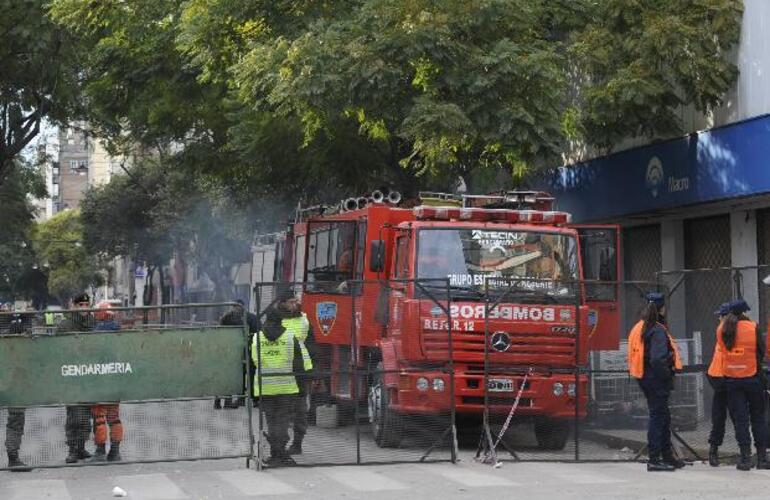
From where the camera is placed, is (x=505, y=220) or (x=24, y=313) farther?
(x=505, y=220)

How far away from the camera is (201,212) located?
4772 cm

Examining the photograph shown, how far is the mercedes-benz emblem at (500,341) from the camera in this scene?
1406cm

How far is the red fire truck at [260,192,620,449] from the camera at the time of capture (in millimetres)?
13977

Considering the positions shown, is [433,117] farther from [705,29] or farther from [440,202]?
[705,29]

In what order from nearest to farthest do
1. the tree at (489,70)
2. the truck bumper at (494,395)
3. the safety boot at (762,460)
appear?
the safety boot at (762,460) → the truck bumper at (494,395) → the tree at (489,70)

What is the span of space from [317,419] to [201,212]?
34.3 metres

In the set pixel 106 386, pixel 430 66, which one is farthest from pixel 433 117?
Answer: pixel 106 386

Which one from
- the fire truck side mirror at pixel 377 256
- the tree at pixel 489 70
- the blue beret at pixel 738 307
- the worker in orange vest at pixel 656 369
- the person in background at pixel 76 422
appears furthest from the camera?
the tree at pixel 489 70

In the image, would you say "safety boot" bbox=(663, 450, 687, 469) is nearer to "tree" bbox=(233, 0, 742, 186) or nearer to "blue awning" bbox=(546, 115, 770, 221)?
"tree" bbox=(233, 0, 742, 186)

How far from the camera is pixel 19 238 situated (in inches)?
2557

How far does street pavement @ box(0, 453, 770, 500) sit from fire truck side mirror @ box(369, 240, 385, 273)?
2.85m

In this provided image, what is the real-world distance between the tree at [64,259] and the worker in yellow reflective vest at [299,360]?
7990 centimetres

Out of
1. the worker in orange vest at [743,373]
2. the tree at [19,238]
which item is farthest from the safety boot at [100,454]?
the tree at [19,238]

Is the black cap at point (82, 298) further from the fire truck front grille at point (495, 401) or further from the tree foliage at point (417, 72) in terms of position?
the fire truck front grille at point (495, 401)
